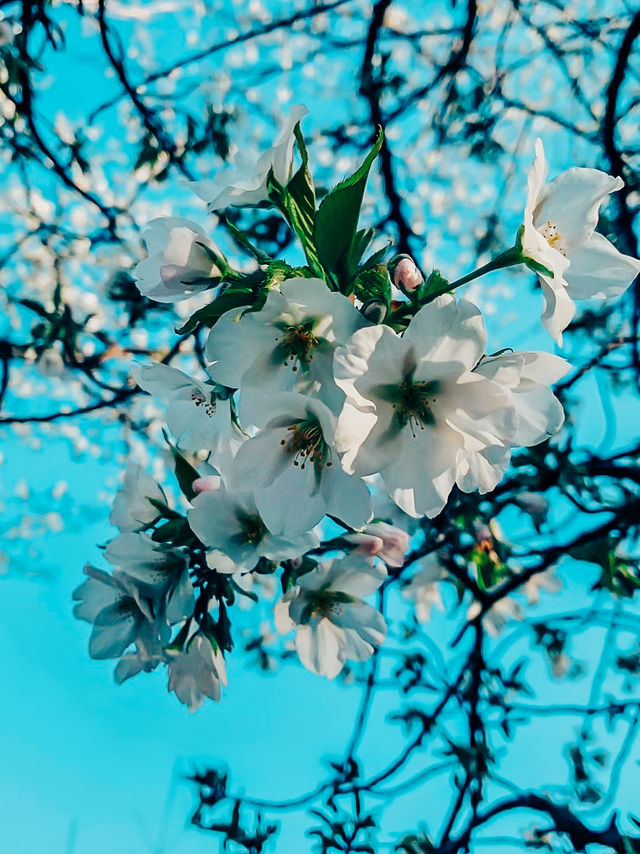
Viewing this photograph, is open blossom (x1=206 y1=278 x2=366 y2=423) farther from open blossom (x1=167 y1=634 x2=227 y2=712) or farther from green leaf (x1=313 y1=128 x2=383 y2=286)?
open blossom (x1=167 y1=634 x2=227 y2=712)

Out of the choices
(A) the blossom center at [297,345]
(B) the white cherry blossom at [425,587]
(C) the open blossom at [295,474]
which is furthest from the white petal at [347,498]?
(B) the white cherry blossom at [425,587]

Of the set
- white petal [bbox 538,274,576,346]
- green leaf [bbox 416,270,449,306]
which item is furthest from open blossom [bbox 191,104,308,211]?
white petal [bbox 538,274,576,346]

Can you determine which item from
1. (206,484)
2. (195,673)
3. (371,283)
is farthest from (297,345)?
(195,673)

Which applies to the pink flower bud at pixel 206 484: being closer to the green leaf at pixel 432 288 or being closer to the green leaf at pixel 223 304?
the green leaf at pixel 223 304

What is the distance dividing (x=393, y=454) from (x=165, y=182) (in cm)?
193

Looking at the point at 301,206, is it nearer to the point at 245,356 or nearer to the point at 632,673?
the point at 245,356

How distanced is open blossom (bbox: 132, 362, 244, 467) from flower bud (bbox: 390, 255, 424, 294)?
11.1 inches

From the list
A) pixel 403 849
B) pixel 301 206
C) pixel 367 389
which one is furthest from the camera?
pixel 403 849

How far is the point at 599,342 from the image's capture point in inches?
91.1

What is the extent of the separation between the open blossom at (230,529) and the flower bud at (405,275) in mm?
347

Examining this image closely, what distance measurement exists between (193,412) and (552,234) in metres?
0.53

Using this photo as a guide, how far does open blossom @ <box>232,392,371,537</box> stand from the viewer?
2.23ft

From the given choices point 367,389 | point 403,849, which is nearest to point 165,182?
point 367,389

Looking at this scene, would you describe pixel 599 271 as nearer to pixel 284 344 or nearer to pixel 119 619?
pixel 284 344
